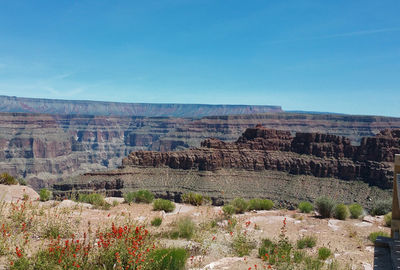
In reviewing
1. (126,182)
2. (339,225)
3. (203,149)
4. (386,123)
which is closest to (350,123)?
(386,123)

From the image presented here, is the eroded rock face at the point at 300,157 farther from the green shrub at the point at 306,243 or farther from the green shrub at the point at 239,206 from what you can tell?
the green shrub at the point at 306,243

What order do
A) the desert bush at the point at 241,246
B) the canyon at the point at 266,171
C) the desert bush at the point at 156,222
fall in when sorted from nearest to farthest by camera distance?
the desert bush at the point at 241,246 → the desert bush at the point at 156,222 → the canyon at the point at 266,171

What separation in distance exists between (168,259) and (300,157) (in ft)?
271

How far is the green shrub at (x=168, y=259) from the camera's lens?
627cm

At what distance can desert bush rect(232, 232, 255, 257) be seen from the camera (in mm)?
8289

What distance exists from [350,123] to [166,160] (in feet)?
469

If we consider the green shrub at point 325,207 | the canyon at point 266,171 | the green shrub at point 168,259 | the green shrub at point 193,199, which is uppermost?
the green shrub at point 168,259

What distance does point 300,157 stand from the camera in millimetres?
84375

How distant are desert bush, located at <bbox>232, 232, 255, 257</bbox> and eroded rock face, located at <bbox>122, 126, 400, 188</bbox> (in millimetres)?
68505

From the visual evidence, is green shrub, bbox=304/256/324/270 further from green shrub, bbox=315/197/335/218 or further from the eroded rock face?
the eroded rock face

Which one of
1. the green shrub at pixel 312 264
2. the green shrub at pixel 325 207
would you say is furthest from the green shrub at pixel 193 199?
the green shrub at pixel 312 264

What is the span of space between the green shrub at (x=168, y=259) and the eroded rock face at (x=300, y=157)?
70481 mm

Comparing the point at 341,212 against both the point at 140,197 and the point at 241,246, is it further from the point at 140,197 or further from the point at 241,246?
the point at 140,197

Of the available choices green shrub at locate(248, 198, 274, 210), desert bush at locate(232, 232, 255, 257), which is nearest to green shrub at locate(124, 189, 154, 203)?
green shrub at locate(248, 198, 274, 210)
